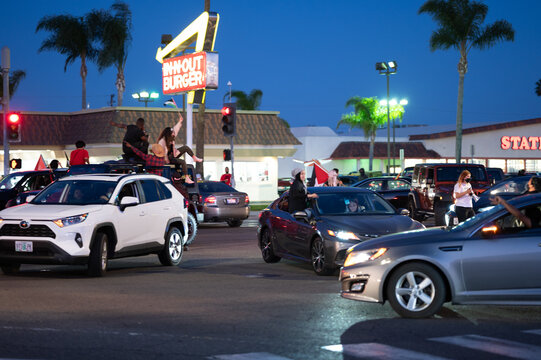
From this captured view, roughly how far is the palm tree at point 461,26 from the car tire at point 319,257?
42.7 metres

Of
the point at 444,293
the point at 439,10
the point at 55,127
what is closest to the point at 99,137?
the point at 55,127

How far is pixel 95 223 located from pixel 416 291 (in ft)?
19.5

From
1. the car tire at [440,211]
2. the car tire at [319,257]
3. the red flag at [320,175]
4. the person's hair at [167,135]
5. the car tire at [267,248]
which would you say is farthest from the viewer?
the red flag at [320,175]

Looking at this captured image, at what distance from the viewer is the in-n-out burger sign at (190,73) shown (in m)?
37.4

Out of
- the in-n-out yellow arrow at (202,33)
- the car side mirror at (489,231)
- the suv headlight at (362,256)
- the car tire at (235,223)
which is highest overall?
the in-n-out yellow arrow at (202,33)

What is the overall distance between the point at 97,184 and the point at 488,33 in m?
44.3

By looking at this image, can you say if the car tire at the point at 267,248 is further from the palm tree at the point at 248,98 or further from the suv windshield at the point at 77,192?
the palm tree at the point at 248,98

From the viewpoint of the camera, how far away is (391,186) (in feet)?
106

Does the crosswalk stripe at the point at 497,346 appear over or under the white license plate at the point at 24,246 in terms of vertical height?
under

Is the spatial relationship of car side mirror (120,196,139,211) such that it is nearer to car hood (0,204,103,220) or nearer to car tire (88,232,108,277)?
car hood (0,204,103,220)

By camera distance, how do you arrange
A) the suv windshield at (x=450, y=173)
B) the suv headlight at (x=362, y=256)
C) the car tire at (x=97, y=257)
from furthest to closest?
1. the suv windshield at (x=450, y=173)
2. the car tire at (x=97, y=257)
3. the suv headlight at (x=362, y=256)

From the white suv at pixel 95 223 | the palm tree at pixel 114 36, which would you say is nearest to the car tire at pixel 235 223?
the white suv at pixel 95 223

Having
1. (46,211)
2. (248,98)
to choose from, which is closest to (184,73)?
(46,211)

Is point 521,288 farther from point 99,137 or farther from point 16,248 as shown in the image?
point 99,137
